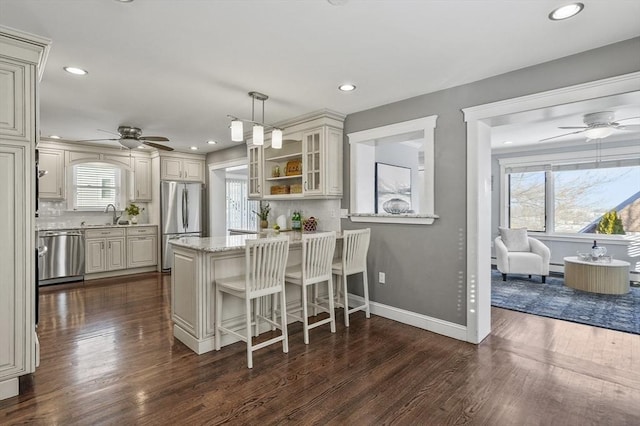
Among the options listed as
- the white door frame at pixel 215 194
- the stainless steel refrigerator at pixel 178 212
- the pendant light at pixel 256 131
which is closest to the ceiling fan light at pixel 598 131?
the pendant light at pixel 256 131

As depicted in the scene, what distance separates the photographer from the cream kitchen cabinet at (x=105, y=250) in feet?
18.6

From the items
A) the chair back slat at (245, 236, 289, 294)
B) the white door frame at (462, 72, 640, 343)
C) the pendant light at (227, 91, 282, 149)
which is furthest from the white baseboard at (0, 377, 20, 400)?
the white door frame at (462, 72, 640, 343)

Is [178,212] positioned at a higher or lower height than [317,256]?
higher

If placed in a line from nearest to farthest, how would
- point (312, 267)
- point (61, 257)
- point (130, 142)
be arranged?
1. point (312, 267)
2. point (130, 142)
3. point (61, 257)

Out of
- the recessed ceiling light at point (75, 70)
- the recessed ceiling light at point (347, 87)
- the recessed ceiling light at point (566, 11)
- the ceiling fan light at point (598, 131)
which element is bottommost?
the ceiling fan light at point (598, 131)

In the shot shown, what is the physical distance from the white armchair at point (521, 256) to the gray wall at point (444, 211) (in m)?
2.87

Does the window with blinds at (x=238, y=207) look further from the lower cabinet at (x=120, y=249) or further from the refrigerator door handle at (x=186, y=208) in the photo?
the lower cabinet at (x=120, y=249)

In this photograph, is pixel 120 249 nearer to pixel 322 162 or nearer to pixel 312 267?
pixel 322 162

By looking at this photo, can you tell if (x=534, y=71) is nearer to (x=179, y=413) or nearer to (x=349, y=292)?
(x=349, y=292)

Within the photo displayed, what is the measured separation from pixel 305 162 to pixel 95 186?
15.0ft

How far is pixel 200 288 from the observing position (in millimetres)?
2898

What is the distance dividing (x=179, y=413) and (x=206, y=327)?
928mm

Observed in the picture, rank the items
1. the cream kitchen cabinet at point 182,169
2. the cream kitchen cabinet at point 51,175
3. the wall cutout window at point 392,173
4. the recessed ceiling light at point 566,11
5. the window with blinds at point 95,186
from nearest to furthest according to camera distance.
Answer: the recessed ceiling light at point 566,11 → the wall cutout window at point 392,173 → the cream kitchen cabinet at point 51,175 → the window with blinds at point 95,186 → the cream kitchen cabinet at point 182,169

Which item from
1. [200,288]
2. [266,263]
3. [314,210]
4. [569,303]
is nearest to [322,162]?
[314,210]
